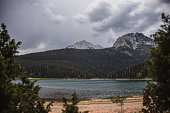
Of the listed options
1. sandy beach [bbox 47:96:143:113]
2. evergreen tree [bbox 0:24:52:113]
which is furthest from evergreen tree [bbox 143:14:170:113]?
sandy beach [bbox 47:96:143:113]

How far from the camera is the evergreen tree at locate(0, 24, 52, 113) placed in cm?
592

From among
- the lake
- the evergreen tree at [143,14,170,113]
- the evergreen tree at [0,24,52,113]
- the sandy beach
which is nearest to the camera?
the evergreen tree at [0,24,52,113]

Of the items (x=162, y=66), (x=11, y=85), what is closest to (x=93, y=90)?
(x=162, y=66)

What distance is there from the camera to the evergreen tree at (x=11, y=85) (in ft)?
19.4

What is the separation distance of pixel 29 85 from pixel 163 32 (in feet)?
28.4

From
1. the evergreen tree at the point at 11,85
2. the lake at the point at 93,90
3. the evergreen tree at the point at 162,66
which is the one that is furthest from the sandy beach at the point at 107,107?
the lake at the point at 93,90

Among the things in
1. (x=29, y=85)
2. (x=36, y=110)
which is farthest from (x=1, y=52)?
(x=36, y=110)

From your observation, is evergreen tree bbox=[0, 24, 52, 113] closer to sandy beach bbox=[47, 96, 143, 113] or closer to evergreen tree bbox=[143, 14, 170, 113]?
evergreen tree bbox=[143, 14, 170, 113]

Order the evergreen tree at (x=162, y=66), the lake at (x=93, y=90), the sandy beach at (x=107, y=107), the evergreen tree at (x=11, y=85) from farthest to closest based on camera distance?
the lake at (x=93, y=90) → the sandy beach at (x=107, y=107) → the evergreen tree at (x=162, y=66) → the evergreen tree at (x=11, y=85)

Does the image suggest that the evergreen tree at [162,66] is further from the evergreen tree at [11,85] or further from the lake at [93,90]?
the lake at [93,90]

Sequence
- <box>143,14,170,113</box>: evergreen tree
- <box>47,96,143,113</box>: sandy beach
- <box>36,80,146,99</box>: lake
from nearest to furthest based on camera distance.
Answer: <box>143,14,170,113</box>: evergreen tree
<box>47,96,143,113</box>: sandy beach
<box>36,80,146,99</box>: lake

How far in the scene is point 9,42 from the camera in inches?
304

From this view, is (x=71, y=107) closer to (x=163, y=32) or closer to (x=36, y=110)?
(x=36, y=110)

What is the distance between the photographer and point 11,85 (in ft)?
20.6
